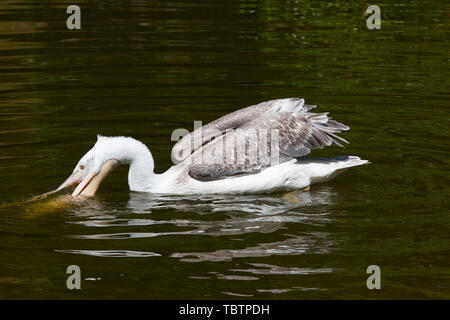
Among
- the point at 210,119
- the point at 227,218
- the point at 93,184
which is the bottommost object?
the point at 227,218

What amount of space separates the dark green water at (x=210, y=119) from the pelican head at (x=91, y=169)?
13 centimetres

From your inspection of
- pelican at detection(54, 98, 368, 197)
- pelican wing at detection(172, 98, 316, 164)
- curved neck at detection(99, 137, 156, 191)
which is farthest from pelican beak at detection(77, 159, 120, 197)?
pelican wing at detection(172, 98, 316, 164)

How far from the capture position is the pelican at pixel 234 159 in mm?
7711

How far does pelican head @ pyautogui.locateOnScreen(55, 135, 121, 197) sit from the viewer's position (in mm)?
7656

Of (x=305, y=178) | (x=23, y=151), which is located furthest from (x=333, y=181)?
(x=23, y=151)

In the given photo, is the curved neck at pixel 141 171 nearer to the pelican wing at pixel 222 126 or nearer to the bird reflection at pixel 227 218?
the bird reflection at pixel 227 218

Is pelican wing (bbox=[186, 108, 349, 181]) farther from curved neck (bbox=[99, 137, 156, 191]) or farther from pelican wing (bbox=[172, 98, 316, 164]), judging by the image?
curved neck (bbox=[99, 137, 156, 191])

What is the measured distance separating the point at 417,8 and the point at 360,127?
7342 mm

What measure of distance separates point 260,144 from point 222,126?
0.44 m

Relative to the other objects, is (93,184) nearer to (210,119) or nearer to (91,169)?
(91,169)

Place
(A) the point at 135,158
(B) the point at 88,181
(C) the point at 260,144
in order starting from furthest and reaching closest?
(C) the point at 260,144, (A) the point at 135,158, (B) the point at 88,181

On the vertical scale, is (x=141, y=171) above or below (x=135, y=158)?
below

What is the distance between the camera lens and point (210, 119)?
10.4 meters

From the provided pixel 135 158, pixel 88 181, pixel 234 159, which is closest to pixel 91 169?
pixel 88 181
